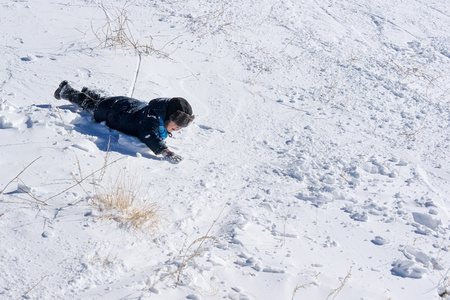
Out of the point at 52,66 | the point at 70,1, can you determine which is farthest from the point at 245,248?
the point at 70,1

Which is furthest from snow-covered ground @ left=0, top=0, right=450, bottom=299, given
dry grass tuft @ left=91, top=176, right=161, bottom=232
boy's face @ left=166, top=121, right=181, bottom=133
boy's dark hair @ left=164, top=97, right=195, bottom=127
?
boy's dark hair @ left=164, top=97, right=195, bottom=127

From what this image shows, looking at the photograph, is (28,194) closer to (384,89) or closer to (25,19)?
(25,19)

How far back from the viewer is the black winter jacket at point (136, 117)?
3523 mm

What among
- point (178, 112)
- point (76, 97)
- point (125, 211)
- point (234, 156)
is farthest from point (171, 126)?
point (125, 211)

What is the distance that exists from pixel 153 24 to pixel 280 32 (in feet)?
6.50

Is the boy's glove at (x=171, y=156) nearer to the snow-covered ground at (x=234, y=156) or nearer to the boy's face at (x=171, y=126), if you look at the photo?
the snow-covered ground at (x=234, y=156)

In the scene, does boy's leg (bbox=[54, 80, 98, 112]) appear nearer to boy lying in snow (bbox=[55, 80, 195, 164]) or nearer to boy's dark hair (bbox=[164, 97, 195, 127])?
boy lying in snow (bbox=[55, 80, 195, 164])

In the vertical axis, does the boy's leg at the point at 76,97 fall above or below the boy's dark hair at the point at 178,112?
below

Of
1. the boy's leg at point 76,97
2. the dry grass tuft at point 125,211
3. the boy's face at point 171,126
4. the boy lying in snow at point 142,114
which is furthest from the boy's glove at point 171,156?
the boy's leg at point 76,97

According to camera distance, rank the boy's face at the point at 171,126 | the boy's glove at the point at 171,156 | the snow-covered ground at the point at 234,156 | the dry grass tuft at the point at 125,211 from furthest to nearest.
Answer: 1. the boy's face at the point at 171,126
2. the boy's glove at the point at 171,156
3. the dry grass tuft at the point at 125,211
4. the snow-covered ground at the point at 234,156

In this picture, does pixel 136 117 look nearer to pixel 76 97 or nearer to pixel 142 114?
pixel 142 114

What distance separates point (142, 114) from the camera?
3.64 m

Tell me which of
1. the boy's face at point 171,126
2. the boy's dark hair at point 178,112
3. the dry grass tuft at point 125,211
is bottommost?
the dry grass tuft at point 125,211

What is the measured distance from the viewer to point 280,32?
21.1 ft
